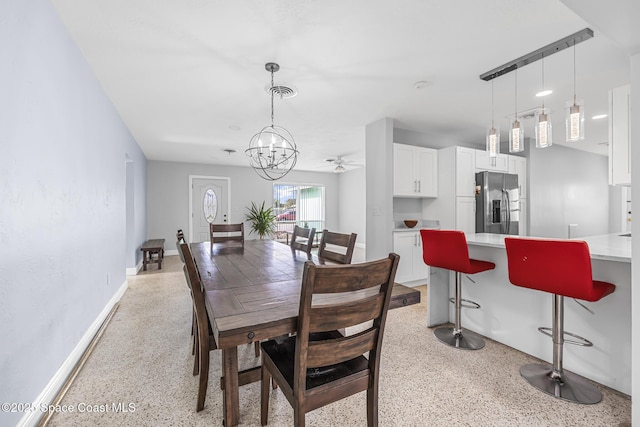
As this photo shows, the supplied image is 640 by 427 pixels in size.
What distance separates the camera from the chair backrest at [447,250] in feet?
7.31

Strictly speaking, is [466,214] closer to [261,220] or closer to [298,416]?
[298,416]

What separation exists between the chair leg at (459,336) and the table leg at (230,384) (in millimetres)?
1822

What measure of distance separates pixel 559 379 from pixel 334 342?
1.73m

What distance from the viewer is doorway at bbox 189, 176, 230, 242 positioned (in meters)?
7.29

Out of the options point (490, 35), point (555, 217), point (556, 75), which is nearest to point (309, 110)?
point (490, 35)

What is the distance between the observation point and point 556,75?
276 centimetres

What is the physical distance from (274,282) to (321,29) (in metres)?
1.77

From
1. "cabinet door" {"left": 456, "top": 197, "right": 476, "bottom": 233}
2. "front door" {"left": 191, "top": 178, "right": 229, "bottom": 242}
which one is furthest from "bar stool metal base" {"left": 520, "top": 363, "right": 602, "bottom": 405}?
"front door" {"left": 191, "top": 178, "right": 229, "bottom": 242}

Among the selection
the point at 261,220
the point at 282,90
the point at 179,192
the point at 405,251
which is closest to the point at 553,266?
the point at 405,251

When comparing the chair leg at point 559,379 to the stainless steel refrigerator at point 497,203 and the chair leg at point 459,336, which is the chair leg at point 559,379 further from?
the stainless steel refrigerator at point 497,203

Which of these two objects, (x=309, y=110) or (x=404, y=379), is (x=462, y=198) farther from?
(x=404, y=379)

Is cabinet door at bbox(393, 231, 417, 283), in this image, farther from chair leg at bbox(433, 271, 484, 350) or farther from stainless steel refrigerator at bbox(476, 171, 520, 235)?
chair leg at bbox(433, 271, 484, 350)

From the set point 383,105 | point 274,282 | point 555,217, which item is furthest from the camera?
point 555,217

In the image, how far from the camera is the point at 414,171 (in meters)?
4.31
